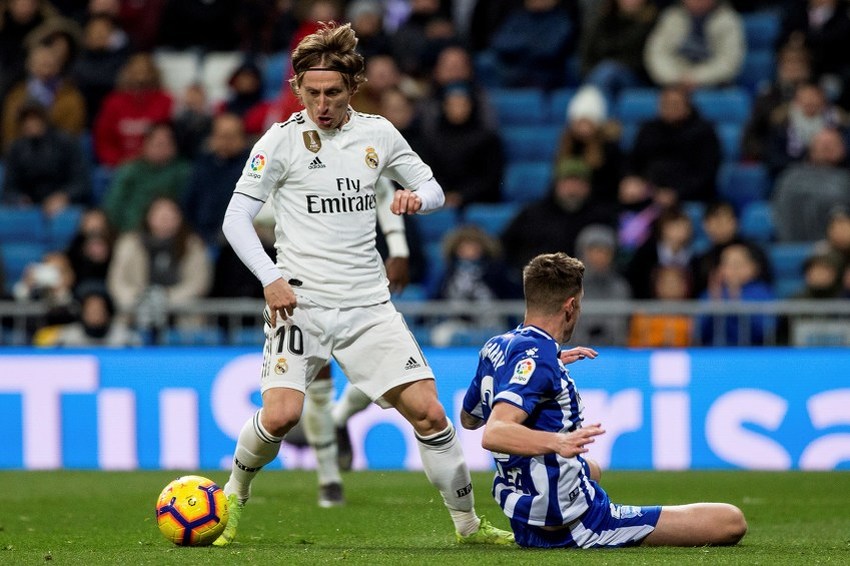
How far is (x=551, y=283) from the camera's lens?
21.5 ft

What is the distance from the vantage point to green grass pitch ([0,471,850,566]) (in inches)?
258

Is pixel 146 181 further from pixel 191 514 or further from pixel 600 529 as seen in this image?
pixel 600 529

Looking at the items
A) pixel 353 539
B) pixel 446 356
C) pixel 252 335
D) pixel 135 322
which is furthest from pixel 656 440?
pixel 353 539

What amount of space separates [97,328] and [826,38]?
7.63 metres

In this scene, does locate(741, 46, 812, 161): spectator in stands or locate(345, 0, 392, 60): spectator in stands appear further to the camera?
locate(345, 0, 392, 60): spectator in stands

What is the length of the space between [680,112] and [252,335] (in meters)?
4.61

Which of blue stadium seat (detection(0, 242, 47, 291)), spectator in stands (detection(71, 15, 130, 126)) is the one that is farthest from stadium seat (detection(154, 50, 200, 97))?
blue stadium seat (detection(0, 242, 47, 291))

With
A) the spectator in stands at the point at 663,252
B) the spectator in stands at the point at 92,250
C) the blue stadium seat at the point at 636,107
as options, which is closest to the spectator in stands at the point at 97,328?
the spectator in stands at the point at 92,250

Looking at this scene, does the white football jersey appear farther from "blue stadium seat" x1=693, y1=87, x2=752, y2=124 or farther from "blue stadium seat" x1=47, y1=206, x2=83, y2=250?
"blue stadium seat" x1=693, y1=87, x2=752, y2=124

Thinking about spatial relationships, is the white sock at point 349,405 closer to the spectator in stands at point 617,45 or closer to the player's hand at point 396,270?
the player's hand at point 396,270

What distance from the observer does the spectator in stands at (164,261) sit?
14359 millimetres

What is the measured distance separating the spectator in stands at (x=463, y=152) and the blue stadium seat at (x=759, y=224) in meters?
2.37

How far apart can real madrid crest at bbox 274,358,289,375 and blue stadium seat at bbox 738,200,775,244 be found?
27.1ft

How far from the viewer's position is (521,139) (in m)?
16.2
